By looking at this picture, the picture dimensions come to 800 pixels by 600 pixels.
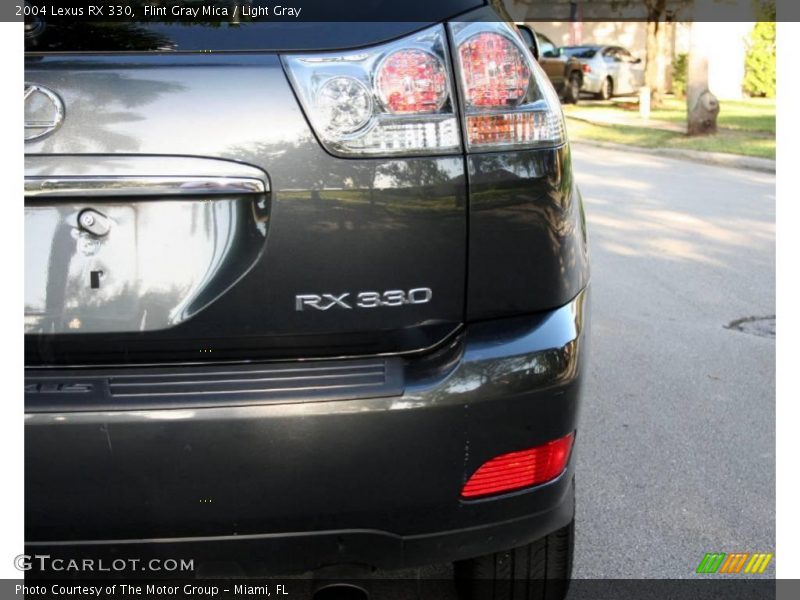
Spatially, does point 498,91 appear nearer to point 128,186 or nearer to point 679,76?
point 128,186

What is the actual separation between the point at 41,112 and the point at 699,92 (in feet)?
59.0

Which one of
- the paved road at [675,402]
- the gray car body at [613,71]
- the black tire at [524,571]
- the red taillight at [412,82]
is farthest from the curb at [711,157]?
the gray car body at [613,71]

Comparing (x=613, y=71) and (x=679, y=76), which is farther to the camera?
(x=679, y=76)

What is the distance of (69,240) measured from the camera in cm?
191

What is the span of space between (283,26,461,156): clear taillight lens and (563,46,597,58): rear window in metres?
31.0

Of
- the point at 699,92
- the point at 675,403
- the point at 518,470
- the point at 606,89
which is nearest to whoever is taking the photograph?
the point at 518,470

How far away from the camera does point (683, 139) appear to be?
59.4 ft

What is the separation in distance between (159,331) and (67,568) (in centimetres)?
51

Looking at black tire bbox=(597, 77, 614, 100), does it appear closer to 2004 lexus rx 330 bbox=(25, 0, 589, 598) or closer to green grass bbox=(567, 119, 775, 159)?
green grass bbox=(567, 119, 775, 159)

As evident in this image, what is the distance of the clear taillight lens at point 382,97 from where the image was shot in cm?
196

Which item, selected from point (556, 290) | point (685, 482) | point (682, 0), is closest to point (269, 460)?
point (556, 290)

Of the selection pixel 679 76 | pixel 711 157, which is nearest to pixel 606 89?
pixel 679 76

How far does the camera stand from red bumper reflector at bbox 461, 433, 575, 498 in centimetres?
205

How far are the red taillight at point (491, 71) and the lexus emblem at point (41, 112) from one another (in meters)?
0.78
